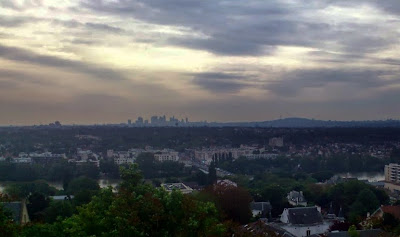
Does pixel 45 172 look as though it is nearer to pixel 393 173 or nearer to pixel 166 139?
pixel 393 173

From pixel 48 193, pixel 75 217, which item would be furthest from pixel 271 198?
pixel 75 217

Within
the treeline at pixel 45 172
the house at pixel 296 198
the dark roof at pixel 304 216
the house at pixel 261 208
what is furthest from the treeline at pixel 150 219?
the treeline at pixel 45 172

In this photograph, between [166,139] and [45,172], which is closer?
[45,172]

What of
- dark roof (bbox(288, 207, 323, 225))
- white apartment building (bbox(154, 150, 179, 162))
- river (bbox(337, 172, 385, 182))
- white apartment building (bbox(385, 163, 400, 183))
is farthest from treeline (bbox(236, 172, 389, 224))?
white apartment building (bbox(154, 150, 179, 162))

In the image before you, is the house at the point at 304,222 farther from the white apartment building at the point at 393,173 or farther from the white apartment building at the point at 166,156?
the white apartment building at the point at 166,156

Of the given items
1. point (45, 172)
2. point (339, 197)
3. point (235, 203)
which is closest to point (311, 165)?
point (339, 197)

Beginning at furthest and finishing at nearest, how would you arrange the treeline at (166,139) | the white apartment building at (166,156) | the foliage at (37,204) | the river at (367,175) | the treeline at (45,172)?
the treeline at (166,139) < the white apartment building at (166,156) < the river at (367,175) < the treeline at (45,172) < the foliage at (37,204)

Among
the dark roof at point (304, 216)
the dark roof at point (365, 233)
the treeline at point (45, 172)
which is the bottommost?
the treeline at point (45, 172)

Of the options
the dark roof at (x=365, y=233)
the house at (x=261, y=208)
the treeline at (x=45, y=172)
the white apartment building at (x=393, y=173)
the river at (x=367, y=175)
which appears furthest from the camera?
the river at (x=367, y=175)
